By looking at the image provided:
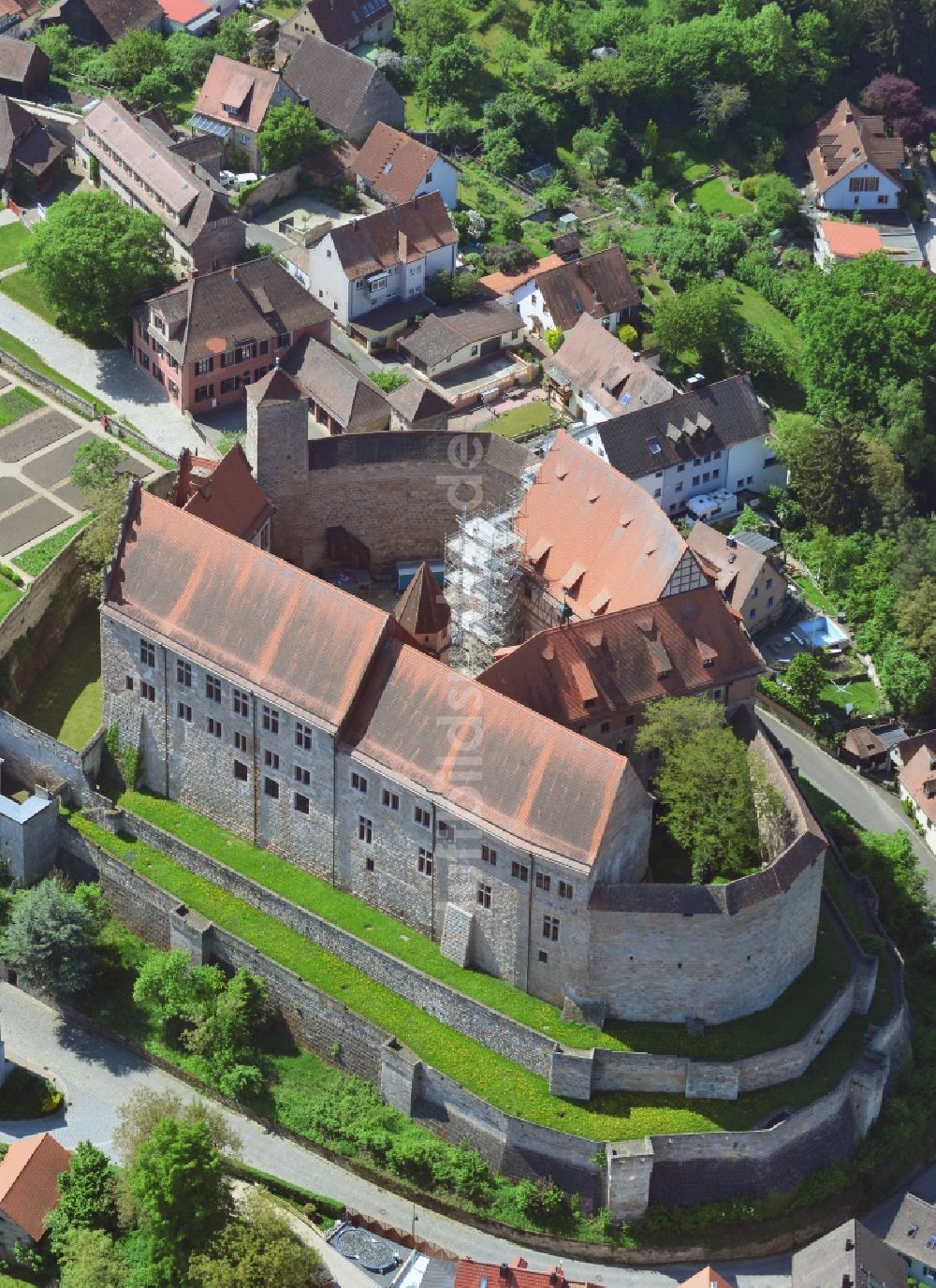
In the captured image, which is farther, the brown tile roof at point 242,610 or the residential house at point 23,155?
the residential house at point 23,155

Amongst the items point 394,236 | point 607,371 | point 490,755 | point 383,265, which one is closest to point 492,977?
point 490,755

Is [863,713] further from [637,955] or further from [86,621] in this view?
[86,621]

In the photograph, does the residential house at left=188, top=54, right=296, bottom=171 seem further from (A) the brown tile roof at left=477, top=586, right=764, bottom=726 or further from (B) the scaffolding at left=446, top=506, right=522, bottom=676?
(A) the brown tile roof at left=477, top=586, right=764, bottom=726

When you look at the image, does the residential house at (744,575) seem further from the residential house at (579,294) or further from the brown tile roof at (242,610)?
the brown tile roof at (242,610)

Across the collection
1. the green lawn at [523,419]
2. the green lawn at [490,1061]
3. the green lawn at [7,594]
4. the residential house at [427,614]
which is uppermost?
the residential house at [427,614]

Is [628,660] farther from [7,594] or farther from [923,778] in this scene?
[7,594]

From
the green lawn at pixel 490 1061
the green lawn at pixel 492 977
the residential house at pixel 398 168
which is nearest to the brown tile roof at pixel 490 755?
the green lawn at pixel 492 977

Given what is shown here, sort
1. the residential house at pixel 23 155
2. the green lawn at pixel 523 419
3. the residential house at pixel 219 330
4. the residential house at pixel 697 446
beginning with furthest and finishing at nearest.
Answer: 1. the residential house at pixel 23 155
2. the green lawn at pixel 523 419
3. the residential house at pixel 697 446
4. the residential house at pixel 219 330
